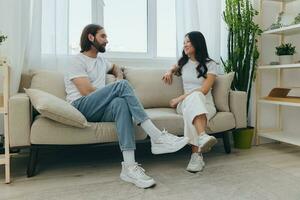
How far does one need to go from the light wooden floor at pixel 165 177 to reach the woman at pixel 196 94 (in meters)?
0.20

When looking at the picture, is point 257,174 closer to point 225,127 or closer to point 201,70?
point 225,127

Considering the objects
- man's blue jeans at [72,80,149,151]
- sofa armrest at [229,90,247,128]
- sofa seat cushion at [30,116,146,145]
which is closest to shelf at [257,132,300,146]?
sofa armrest at [229,90,247,128]

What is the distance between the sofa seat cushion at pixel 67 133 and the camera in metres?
1.71

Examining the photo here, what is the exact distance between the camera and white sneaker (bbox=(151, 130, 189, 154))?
179 centimetres

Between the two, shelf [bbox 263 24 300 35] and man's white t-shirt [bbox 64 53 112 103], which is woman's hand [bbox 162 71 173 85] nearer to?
man's white t-shirt [bbox 64 53 112 103]

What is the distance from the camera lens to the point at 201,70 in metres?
2.29

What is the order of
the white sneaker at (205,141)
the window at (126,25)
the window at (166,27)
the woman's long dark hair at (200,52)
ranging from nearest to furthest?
the white sneaker at (205,141) < the woman's long dark hair at (200,52) < the window at (126,25) < the window at (166,27)

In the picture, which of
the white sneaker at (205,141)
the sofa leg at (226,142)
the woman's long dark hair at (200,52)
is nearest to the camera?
the white sneaker at (205,141)

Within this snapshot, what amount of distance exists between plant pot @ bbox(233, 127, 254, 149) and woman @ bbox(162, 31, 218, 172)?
1.85 ft

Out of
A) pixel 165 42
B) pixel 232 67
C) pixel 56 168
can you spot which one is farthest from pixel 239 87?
pixel 56 168

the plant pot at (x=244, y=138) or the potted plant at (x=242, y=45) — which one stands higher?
the potted plant at (x=242, y=45)

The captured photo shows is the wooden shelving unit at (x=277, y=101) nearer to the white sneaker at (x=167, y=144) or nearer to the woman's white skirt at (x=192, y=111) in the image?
the woman's white skirt at (x=192, y=111)

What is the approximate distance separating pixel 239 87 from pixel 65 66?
5.09 feet

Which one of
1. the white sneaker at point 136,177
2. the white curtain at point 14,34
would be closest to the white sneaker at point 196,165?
the white sneaker at point 136,177
